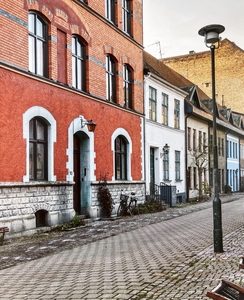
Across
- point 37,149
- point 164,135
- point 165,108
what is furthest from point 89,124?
point 165,108

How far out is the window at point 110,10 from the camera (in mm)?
20094

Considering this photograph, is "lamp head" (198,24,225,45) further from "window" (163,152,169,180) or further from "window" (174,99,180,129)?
"window" (174,99,180,129)

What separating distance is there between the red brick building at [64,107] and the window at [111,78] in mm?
43

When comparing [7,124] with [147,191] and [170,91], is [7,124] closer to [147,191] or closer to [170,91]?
[147,191]

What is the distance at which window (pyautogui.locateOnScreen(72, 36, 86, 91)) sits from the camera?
17250mm

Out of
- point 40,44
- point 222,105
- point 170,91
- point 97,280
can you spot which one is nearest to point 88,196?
point 40,44

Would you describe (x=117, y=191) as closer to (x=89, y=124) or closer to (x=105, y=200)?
(x=105, y=200)

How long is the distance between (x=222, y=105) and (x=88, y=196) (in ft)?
122

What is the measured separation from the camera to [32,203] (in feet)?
45.7

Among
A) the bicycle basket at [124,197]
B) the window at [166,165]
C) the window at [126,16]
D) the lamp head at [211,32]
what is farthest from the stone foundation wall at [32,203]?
the window at [166,165]

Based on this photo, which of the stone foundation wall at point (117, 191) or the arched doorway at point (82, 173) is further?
the stone foundation wall at point (117, 191)

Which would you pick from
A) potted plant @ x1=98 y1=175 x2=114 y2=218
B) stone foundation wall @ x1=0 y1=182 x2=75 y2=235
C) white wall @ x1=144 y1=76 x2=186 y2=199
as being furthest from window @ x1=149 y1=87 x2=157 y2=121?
stone foundation wall @ x1=0 y1=182 x2=75 y2=235

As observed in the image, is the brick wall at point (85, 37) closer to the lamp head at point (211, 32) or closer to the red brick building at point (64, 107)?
the red brick building at point (64, 107)

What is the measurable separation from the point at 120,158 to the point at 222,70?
1341 inches
